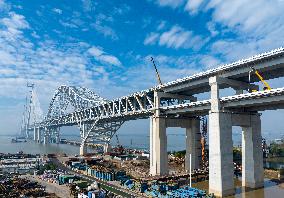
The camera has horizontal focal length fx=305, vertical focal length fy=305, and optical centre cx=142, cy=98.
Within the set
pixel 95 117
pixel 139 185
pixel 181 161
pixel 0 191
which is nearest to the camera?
pixel 0 191

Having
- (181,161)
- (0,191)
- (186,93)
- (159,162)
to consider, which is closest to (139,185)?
(159,162)

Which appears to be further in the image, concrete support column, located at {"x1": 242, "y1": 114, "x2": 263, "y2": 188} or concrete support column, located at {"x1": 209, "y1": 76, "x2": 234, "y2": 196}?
concrete support column, located at {"x1": 242, "y1": 114, "x2": 263, "y2": 188}

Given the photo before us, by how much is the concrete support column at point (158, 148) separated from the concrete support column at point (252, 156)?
17.3 m

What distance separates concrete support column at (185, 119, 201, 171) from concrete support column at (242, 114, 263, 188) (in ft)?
53.5

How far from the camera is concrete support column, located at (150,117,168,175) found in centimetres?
6381

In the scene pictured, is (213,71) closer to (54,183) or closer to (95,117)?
(54,183)

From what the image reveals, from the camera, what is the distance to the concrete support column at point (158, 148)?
209 ft

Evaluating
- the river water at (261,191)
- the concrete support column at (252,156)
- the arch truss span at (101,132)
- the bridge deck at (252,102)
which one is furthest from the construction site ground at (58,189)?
the arch truss span at (101,132)

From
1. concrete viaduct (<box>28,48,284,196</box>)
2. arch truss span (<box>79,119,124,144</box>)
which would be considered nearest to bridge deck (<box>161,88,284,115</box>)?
concrete viaduct (<box>28,48,284,196</box>)

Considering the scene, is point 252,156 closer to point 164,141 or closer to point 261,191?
point 261,191

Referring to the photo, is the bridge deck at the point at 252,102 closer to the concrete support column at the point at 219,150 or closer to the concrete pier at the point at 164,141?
the concrete support column at the point at 219,150

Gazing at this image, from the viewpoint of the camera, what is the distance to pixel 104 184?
183 feet

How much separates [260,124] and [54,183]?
3876 cm

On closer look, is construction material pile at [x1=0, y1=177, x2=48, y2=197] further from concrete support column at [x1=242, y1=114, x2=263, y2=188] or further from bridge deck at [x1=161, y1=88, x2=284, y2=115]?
concrete support column at [x1=242, y1=114, x2=263, y2=188]
